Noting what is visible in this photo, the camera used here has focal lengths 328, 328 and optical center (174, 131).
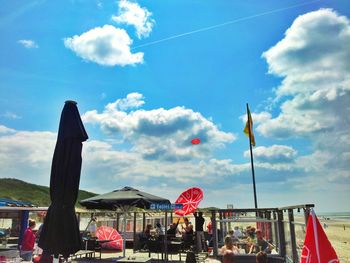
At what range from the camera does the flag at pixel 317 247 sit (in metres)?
3.90

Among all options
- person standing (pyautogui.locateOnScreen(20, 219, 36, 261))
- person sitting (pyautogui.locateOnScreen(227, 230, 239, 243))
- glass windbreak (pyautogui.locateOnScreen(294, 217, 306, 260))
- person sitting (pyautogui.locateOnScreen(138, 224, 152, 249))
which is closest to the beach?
glass windbreak (pyautogui.locateOnScreen(294, 217, 306, 260))

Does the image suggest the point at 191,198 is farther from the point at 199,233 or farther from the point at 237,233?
the point at 237,233

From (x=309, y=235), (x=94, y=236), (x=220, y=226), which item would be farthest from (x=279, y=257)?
(x=94, y=236)

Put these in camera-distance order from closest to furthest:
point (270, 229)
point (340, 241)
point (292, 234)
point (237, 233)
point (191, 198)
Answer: point (292, 234), point (270, 229), point (237, 233), point (191, 198), point (340, 241)

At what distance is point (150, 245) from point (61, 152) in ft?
20.9

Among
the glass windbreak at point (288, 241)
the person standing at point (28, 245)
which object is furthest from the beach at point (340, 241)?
the person standing at point (28, 245)

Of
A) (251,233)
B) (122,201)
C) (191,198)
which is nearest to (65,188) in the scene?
(122,201)

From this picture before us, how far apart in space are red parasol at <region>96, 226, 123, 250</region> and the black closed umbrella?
308 inches

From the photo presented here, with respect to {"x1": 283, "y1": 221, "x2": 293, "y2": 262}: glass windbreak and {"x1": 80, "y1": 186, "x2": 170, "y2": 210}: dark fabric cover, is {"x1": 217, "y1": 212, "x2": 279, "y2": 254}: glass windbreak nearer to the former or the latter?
{"x1": 283, "y1": 221, "x2": 293, "y2": 262}: glass windbreak

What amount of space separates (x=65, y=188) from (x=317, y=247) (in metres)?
4.00

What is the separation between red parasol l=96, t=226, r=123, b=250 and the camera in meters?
13.0

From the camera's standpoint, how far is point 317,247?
397 centimetres

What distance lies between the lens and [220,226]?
1028 cm

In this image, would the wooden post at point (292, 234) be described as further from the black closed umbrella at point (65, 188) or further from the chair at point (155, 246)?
the chair at point (155, 246)
